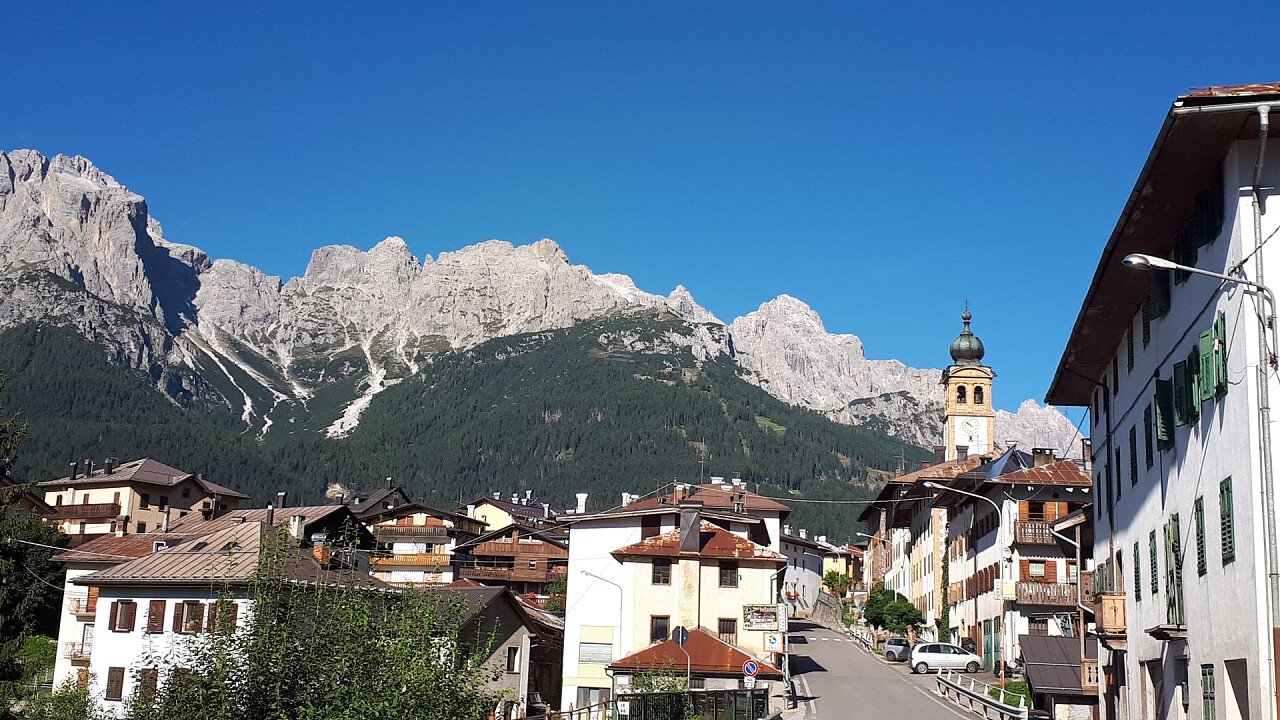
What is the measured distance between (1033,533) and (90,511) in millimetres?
93819

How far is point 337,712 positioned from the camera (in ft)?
76.7

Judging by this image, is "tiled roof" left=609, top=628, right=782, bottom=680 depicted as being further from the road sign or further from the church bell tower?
the church bell tower

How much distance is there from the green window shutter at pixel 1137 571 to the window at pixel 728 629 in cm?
3665

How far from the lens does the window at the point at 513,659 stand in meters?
65.3

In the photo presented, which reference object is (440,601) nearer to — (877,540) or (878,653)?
(878,653)

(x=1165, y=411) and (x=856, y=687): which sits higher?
(x=1165, y=411)

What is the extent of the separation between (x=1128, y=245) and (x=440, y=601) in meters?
15.8

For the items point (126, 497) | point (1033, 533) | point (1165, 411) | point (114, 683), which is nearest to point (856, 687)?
point (1033, 533)

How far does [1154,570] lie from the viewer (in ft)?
97.1

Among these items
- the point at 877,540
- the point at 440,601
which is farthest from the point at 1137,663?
the point at 877,540

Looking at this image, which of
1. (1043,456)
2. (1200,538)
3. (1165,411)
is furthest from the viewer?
(1043,456)

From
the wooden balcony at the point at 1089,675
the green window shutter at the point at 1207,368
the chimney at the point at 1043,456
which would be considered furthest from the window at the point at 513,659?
the green window shutter at the point at 1207,368

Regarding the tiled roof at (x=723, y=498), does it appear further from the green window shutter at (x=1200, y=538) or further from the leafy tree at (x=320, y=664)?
the green window shutter at (x=1200, y=538)

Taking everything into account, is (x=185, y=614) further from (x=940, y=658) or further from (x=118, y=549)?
(x=940, y=658)
